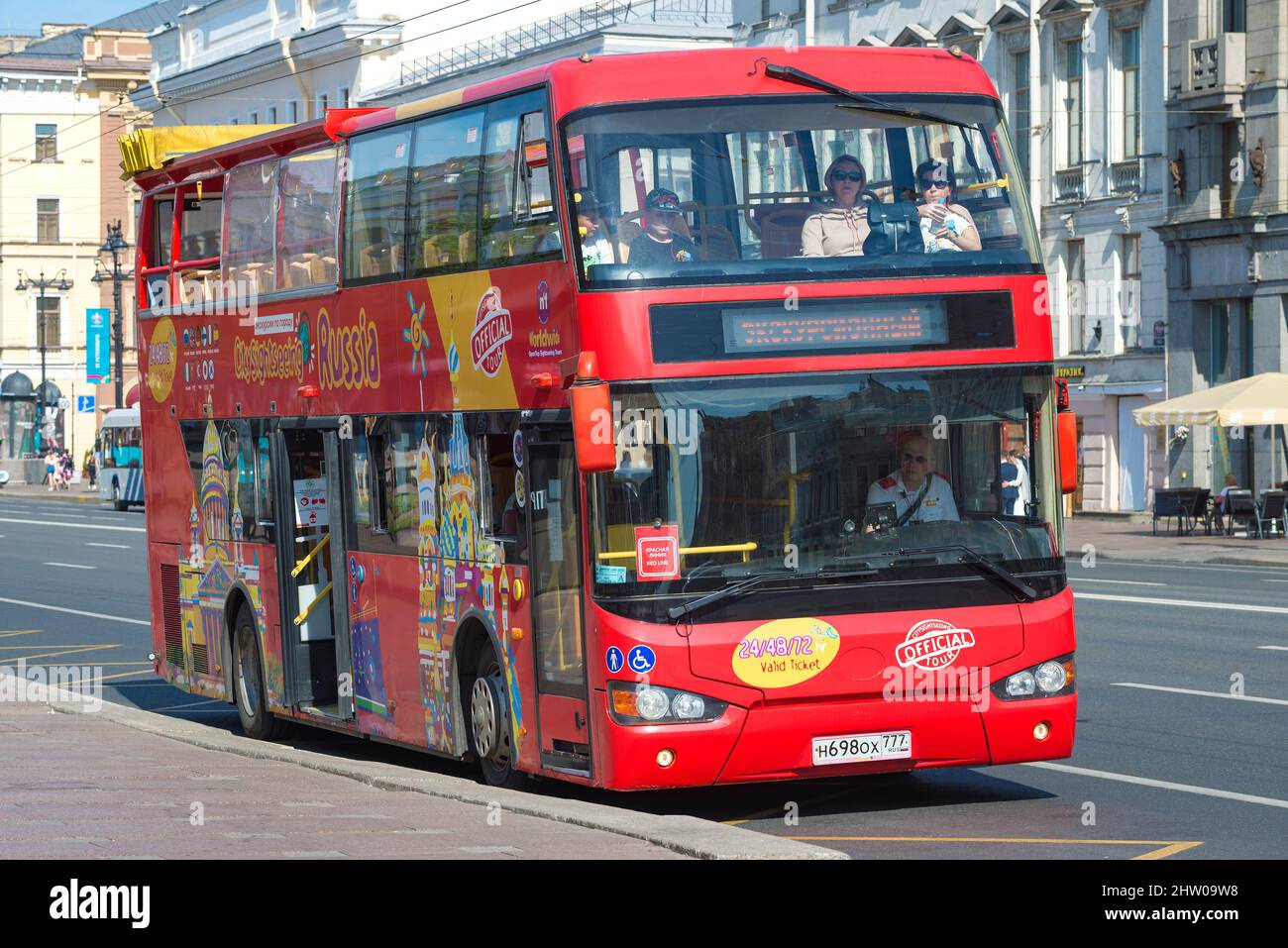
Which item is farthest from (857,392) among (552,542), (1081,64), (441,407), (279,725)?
(1081,64)

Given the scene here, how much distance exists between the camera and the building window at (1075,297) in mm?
48094

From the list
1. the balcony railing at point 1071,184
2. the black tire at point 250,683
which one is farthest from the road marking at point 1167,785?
the balcony railing at point 1071,184

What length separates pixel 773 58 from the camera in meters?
11.3

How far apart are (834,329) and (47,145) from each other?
101878 millimetres

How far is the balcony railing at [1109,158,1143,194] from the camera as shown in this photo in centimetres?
4650

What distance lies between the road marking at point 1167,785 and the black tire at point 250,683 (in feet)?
19.1

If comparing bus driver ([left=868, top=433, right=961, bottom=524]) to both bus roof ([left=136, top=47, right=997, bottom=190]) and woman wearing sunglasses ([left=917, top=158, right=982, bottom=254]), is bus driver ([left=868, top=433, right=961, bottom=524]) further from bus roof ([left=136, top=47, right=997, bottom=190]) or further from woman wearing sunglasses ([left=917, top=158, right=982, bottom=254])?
bus roof ([left=136, top=47, right=997, bottom=190])

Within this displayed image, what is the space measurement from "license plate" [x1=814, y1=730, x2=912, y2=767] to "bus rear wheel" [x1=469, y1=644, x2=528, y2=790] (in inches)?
77.1

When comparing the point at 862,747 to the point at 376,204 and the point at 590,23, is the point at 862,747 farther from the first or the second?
the point at 590,23

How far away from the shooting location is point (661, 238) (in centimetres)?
1084

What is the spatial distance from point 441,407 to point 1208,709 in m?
5.86

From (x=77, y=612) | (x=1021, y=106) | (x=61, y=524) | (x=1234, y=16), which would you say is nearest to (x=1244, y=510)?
(x=1234, y=16)
